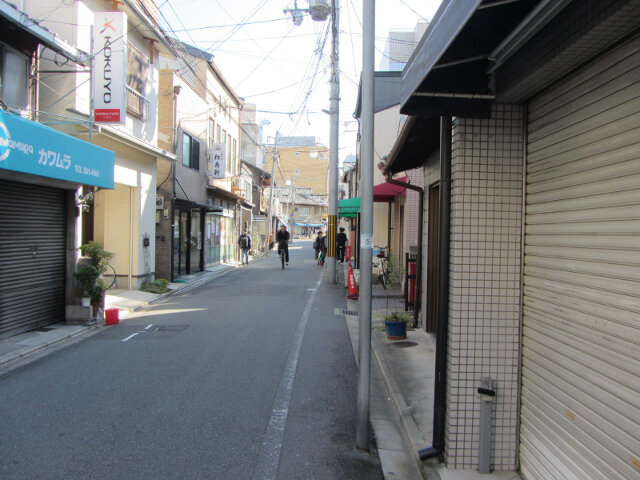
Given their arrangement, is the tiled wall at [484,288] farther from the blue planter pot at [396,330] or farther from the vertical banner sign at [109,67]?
the vertical banner sign at [109,67]

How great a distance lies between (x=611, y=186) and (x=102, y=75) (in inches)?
389

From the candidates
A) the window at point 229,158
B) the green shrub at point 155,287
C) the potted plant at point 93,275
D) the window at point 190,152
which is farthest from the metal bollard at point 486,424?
the window at point 229,158

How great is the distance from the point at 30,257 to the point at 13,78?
10.5 ft

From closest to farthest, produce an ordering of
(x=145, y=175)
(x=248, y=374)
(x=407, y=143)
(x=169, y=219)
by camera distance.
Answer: (x=248, y=374) < (x=407, y=143) < (x=145, y=175) < (x=169, y=219)

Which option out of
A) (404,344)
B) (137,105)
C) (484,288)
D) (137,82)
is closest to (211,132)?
(137,82)

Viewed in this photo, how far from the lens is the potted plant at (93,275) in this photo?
9.23 m

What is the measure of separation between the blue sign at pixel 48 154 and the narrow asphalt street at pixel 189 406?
2953mm

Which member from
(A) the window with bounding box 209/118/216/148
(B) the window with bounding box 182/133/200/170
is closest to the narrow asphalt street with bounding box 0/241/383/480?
(B) the window with bounding box 182/133/200/170

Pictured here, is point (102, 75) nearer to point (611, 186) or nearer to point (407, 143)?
point (407, 143)

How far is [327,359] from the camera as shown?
281 inches

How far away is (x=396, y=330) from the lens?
802 cm

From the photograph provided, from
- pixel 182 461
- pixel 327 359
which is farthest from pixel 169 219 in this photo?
pixel 182 461

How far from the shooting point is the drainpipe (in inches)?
150

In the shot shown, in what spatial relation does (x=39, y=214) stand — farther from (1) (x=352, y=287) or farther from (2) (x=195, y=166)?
(2) (x=195, y=166)
